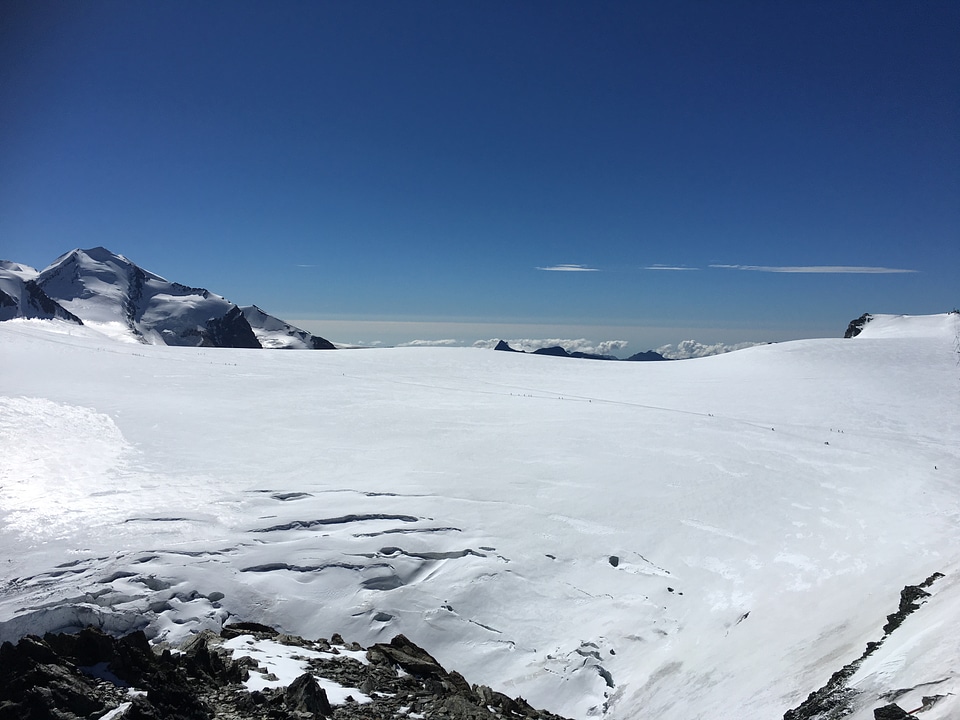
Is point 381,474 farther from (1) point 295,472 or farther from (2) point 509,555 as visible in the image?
(2) point 509,555

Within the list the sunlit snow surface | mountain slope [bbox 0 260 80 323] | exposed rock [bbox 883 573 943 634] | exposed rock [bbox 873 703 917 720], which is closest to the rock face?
the sunlit snow surface

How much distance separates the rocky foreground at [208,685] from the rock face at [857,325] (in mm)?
57449

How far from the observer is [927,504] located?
1308 centimetres

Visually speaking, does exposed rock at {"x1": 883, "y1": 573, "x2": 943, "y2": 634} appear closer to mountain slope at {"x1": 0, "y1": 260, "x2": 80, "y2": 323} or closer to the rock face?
the rock face

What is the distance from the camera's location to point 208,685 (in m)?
6.62

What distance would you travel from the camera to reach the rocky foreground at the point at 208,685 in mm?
5707

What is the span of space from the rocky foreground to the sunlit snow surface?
62.2 inches

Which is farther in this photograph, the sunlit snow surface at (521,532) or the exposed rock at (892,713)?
the sunlit snow surface at (521,532)

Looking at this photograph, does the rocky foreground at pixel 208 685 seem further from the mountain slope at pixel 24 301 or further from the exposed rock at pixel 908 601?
the mountain slope at pixel 24 301

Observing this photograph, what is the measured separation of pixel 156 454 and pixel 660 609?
14291 millimetres

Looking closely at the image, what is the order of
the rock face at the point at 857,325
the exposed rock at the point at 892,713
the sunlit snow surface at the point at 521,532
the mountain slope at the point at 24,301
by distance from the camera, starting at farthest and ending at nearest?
1. the mountain slope at the point at 24,301
2. the rock face at the point at 857,325
3. the sunlit snow surface at the point at 521,532
4. the exposed rock at the point at 892,713

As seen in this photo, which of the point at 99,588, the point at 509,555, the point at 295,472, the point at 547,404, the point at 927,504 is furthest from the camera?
the point at 547,404

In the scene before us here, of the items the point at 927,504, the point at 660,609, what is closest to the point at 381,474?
the point at 660,609

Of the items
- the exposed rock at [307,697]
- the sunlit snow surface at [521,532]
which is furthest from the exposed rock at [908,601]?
the exposed rock at [307,697]
